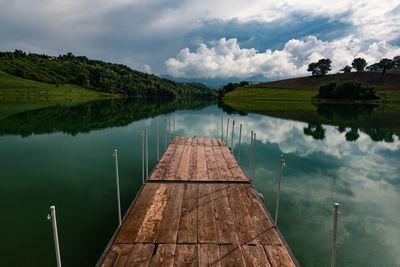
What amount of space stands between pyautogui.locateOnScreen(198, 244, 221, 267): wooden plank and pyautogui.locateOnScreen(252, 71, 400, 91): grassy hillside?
A: 137672 millimetres

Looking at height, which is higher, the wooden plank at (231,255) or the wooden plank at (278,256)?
the wooden plank at (231,255)

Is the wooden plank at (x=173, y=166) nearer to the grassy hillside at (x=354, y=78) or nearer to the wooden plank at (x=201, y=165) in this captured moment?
the wooden plank at (x=201, y=165)

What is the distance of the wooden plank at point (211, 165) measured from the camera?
13.3 m

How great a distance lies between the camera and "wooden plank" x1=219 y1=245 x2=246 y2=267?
21.8 feet

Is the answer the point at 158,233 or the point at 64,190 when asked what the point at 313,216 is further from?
the point at 64,190

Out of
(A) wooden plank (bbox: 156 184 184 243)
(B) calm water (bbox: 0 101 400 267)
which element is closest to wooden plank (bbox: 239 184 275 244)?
(B) calm water (bbox: 0 101 400 267)

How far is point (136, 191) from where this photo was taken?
1526 centimetres

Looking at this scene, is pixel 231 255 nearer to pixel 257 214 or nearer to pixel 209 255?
pixel 209 255

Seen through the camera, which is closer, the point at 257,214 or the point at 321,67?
the point at 257,214

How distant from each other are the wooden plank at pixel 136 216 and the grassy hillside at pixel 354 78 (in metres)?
136

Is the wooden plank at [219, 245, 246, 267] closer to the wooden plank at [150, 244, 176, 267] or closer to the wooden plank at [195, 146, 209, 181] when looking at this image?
the wooden plank at [150, 244, 176, 267]

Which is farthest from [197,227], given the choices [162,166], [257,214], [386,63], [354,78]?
[386,63]

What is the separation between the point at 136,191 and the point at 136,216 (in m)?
6.44

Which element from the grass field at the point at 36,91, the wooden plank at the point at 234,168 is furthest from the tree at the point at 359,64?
the wooden plank at the point at 234,168
